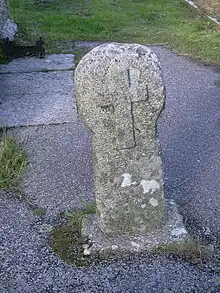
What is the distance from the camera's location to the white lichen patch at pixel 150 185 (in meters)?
3.81

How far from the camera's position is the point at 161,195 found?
390 centimetres

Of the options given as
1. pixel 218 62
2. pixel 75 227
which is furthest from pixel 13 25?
pixel 75 227

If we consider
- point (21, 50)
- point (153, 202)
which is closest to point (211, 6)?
point (21, 50)

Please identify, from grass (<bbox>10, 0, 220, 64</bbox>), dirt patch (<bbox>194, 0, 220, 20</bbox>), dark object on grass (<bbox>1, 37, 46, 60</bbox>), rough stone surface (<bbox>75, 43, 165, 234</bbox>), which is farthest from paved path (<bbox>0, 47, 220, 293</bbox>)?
dirt patch (<bbox>194, 0, 220, 20</bbox>)

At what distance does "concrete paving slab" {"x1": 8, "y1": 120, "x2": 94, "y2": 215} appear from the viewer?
4621mm

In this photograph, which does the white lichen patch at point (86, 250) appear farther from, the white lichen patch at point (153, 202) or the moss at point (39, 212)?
the moss at point (39, 212)

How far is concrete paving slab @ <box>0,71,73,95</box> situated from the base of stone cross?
3.62 metres

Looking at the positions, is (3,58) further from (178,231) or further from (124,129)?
(178,231)

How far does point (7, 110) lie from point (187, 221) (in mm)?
3241

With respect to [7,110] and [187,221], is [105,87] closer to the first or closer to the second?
[187,221]

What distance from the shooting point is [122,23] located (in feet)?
37.0

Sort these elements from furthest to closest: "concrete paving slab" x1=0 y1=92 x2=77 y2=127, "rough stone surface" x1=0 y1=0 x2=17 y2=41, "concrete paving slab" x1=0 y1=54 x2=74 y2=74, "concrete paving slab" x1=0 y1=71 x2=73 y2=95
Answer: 1. "rough stone surface" x1=0 y1=0 x2=17 y2=41
2. "concrete paving slab" x1=0 y1=54 x2=74 y2=74
3. "concrete paving slab" x1=0 y1=71 x2=73 y2=95
4. "concrete paving slab" x1=0 y1=92 x2=77 y2=127

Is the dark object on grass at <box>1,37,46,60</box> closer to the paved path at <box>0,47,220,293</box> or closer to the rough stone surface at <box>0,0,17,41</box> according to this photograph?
the paved path at <box>0,47,220,293</box>

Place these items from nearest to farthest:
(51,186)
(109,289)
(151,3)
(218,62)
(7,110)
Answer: (109,289), (51,186), (7,110), (218,62), (151,3)
